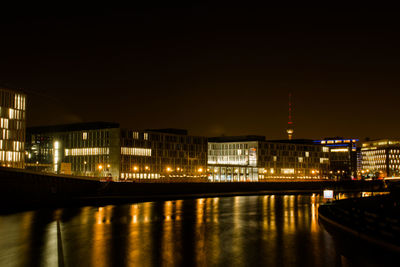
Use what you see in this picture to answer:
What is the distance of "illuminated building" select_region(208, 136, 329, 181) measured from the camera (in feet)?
538

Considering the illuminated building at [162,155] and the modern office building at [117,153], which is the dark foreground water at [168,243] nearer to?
the modern office building at [117,153]

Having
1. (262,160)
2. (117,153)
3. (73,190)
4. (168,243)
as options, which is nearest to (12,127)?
(117,153)

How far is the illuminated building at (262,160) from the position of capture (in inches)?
6452

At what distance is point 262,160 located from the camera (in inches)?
6594

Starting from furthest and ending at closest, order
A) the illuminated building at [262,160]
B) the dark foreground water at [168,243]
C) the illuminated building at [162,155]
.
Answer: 1. the illuminated building at [262,160]
2. the illuminated building at [162,155]
3. the dark foreground water at [168,243]

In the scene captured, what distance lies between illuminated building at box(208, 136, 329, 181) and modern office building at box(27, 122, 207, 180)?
16.5 meters

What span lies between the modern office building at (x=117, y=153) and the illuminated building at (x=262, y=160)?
1645 centimetres

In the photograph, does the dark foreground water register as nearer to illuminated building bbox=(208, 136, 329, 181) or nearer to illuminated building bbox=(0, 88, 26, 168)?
illuminated building bbox=(0, 88, 26, 168)

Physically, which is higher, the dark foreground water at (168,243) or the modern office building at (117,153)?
the modern office building at (117,153)

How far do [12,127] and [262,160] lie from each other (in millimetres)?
91849

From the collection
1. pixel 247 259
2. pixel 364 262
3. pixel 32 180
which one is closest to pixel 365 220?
pixel 364 262

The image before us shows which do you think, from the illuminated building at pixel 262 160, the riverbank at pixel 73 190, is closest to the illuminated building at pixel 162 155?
the illuminated building at pixel 262 160

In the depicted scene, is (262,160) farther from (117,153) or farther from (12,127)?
(12,127)

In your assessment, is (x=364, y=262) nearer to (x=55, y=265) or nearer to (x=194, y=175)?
(x=55, y=265)
